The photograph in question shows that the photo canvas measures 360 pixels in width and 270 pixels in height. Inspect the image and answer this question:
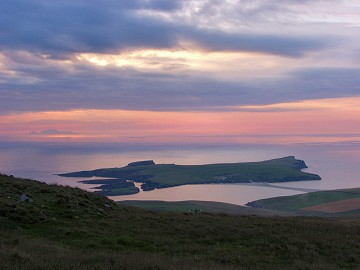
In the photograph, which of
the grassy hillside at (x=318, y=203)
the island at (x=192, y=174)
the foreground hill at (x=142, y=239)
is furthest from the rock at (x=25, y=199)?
the island at (x=192, y=174)

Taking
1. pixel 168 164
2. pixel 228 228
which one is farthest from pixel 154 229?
pixel 168 164

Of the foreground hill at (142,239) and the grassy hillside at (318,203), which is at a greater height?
the foreground hill at (142,239)

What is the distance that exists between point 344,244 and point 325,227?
449cm

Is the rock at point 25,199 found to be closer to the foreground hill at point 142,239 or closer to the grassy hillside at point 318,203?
the foreground hill at point 142,239

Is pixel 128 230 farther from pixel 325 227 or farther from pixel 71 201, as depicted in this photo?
pixel 325 227

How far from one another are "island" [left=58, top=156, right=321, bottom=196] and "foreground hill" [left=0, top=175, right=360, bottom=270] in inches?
3581

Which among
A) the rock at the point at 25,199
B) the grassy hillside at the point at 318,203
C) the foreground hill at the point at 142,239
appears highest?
the rock at the point at 25,199

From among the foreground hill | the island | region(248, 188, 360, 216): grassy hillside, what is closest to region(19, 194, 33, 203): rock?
the foreground hill

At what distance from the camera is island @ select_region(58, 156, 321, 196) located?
136775 mm

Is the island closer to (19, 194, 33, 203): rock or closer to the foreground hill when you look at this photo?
(19, 194, 33, 203): rock

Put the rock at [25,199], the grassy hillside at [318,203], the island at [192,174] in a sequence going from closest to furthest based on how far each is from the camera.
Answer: the rock at [25,199], the grassy hillside at [318,203], the island at [192,174]

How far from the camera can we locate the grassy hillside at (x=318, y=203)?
73.0 m

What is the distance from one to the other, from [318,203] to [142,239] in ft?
263

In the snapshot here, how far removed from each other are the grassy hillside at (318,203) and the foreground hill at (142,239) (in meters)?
51.7
